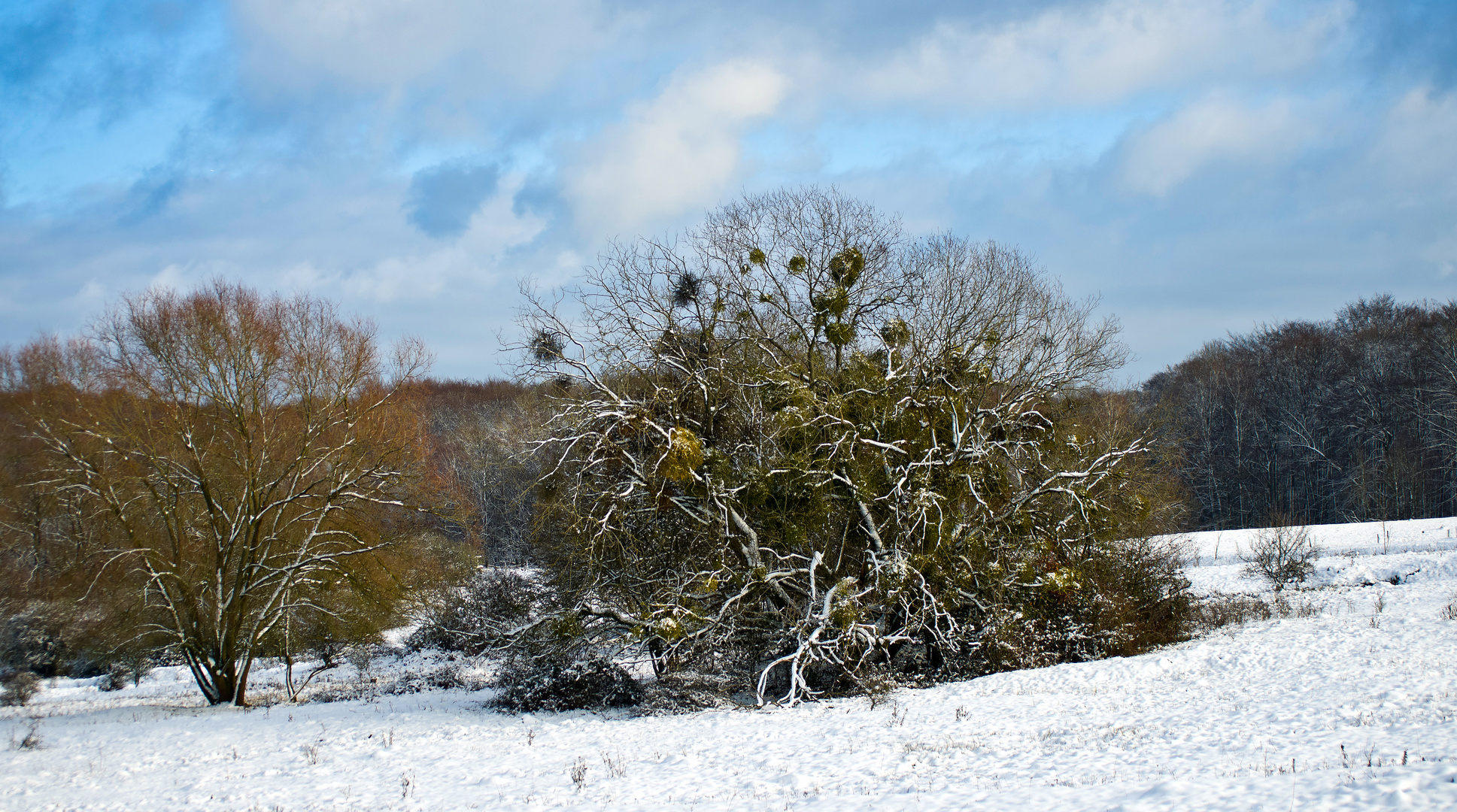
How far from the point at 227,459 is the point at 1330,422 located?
5696cm

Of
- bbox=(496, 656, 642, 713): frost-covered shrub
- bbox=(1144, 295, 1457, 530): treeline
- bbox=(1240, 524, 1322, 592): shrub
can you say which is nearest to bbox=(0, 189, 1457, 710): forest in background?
bbox=(496, 656, 642, 713): frost-covered shrub

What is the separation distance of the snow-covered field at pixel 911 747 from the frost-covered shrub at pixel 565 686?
0.72 m

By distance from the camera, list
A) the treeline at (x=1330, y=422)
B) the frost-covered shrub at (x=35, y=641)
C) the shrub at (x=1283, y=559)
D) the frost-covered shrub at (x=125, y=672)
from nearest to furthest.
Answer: the frost-covered shrub at (x=35, y=641)
the frost-covered shrub at (x=125, y=672)
the shrub at (x=1283, y=559)
the treeline at (x=1330, y=422)

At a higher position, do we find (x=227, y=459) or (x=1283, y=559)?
(x=227, y=459)

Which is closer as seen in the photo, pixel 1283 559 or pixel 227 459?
pixel 227 459

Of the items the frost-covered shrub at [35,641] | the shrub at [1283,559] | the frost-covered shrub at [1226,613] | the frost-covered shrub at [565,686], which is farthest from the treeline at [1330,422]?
the frost-covered shrub at [35,641]

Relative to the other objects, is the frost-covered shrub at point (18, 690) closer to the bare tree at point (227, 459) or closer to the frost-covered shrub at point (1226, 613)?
the bare tree at point (227, 459)

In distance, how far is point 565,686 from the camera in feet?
53.0

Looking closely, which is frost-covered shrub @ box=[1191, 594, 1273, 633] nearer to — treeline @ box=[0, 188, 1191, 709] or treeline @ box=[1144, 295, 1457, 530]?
treeline @ box=[0, 188, 1191, 709]

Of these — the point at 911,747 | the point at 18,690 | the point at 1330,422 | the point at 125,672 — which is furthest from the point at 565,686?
the point at 1330,422

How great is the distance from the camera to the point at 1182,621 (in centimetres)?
1878

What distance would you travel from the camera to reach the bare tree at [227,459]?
18.9m

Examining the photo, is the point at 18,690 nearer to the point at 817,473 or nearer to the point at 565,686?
the point at 565,686

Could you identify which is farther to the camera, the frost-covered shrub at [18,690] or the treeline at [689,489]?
the frost-covered shrub at [18,690]
